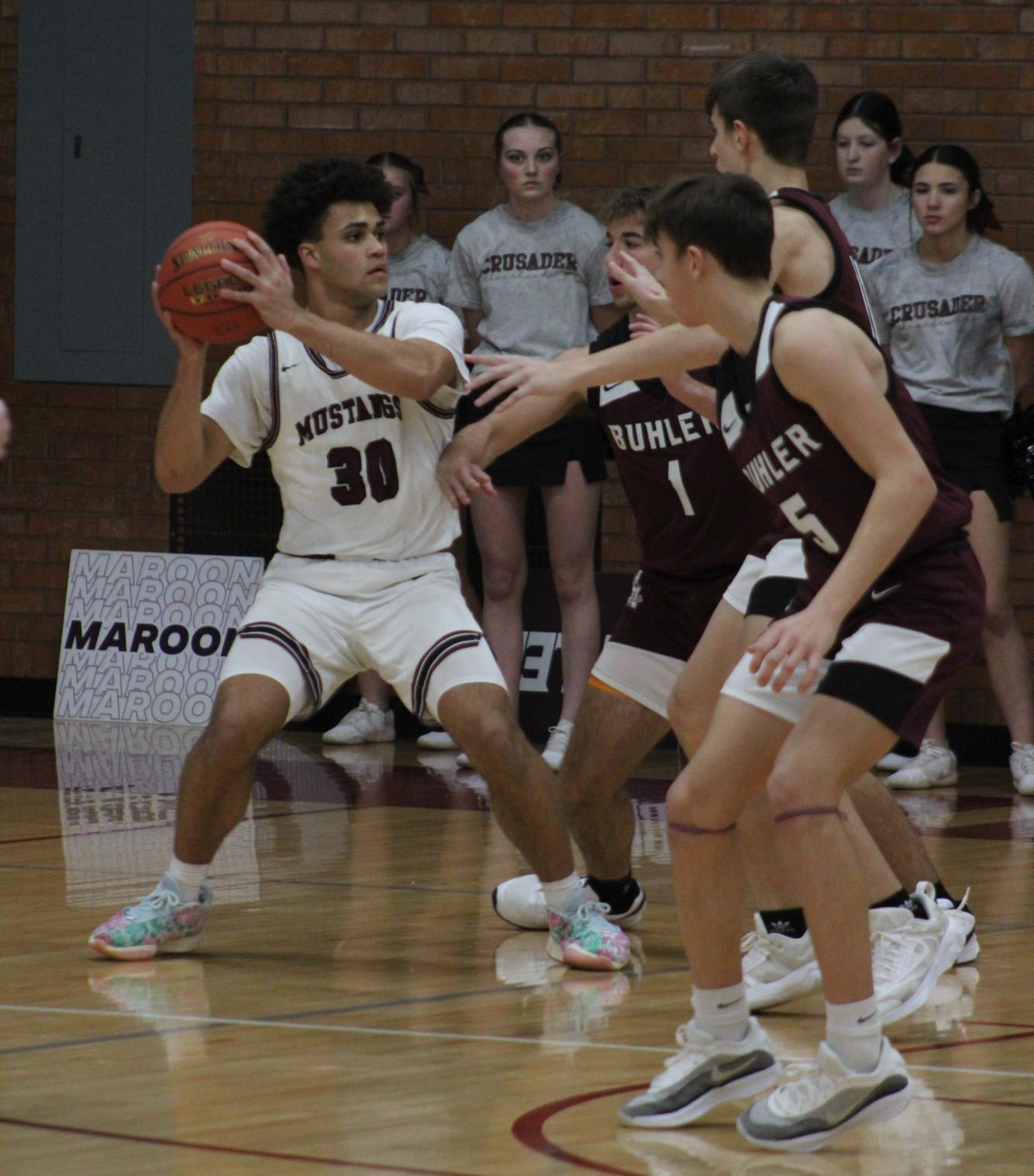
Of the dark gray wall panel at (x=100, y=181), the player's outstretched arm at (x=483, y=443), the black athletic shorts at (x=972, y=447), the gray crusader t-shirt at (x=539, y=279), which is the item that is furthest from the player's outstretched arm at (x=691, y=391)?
the dark gray wall panel at (x=100, y=181)

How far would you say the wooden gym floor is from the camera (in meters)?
3.24

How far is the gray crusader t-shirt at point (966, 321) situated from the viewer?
8.01 meters

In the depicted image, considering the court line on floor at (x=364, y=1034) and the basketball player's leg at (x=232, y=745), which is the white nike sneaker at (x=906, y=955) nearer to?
the court line on floor at (x=364, y=1034)

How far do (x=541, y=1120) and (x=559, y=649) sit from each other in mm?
5709

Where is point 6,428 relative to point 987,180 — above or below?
below

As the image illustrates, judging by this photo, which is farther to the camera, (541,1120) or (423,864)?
(423,864)

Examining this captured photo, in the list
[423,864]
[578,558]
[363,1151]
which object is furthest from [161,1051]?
[578,558]

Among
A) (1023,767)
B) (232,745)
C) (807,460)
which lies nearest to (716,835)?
(807,460)

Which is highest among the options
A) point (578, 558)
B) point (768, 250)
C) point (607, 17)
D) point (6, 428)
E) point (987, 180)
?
point (607, 17)

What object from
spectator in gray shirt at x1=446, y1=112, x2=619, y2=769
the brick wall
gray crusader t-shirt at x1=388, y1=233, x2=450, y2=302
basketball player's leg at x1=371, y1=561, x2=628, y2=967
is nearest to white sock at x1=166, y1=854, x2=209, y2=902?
basketball player's leg at x1=371, y1=561, x2=628, y2=967

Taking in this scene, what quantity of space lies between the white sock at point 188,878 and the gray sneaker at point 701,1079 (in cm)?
158

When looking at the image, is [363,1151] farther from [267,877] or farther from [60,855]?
[60,855]

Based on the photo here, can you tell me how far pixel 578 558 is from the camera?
27.2 feet

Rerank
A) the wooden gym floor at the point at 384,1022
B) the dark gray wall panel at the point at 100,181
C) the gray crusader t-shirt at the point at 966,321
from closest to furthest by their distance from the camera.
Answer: the wooden gym floor at the point at 384,1022
the gray crusader t-shirt at the point at 966,321
the dark gray wall panel at the point at 100,181
